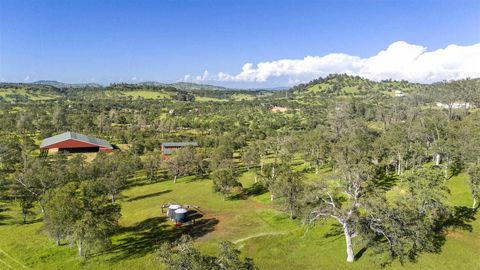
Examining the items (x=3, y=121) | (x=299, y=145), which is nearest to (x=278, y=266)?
(x=299, y=145)

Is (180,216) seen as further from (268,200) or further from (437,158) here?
(437,158)

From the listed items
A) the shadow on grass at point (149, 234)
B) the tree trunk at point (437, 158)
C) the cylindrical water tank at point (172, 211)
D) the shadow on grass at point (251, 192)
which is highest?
the tree trunk at point (437, 158)

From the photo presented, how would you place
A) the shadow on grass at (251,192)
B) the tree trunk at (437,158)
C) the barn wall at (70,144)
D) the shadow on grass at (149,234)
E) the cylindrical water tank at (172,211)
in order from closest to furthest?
the shadow on grass at (149,234) < the cylindrical water tank at (172,211) < the shadow on grass at (251,192) < the tree trunk at (437,158) < the barn wall at (70,144)

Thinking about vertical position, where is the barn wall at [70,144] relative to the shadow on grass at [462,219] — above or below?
below

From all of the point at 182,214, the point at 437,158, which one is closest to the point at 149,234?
the point at 182,214

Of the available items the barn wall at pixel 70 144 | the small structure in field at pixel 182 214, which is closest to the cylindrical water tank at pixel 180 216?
the small structure in field at pixel 182 214

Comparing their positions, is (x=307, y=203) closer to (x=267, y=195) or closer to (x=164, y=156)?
(x=267, y=195)

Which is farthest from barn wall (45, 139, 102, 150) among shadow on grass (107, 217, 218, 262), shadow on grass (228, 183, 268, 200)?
shadow on grass (107, 217, 218, 262)

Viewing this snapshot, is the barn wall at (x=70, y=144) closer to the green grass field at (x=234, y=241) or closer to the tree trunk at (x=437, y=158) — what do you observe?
the green grass field at (x=234, y=241)
